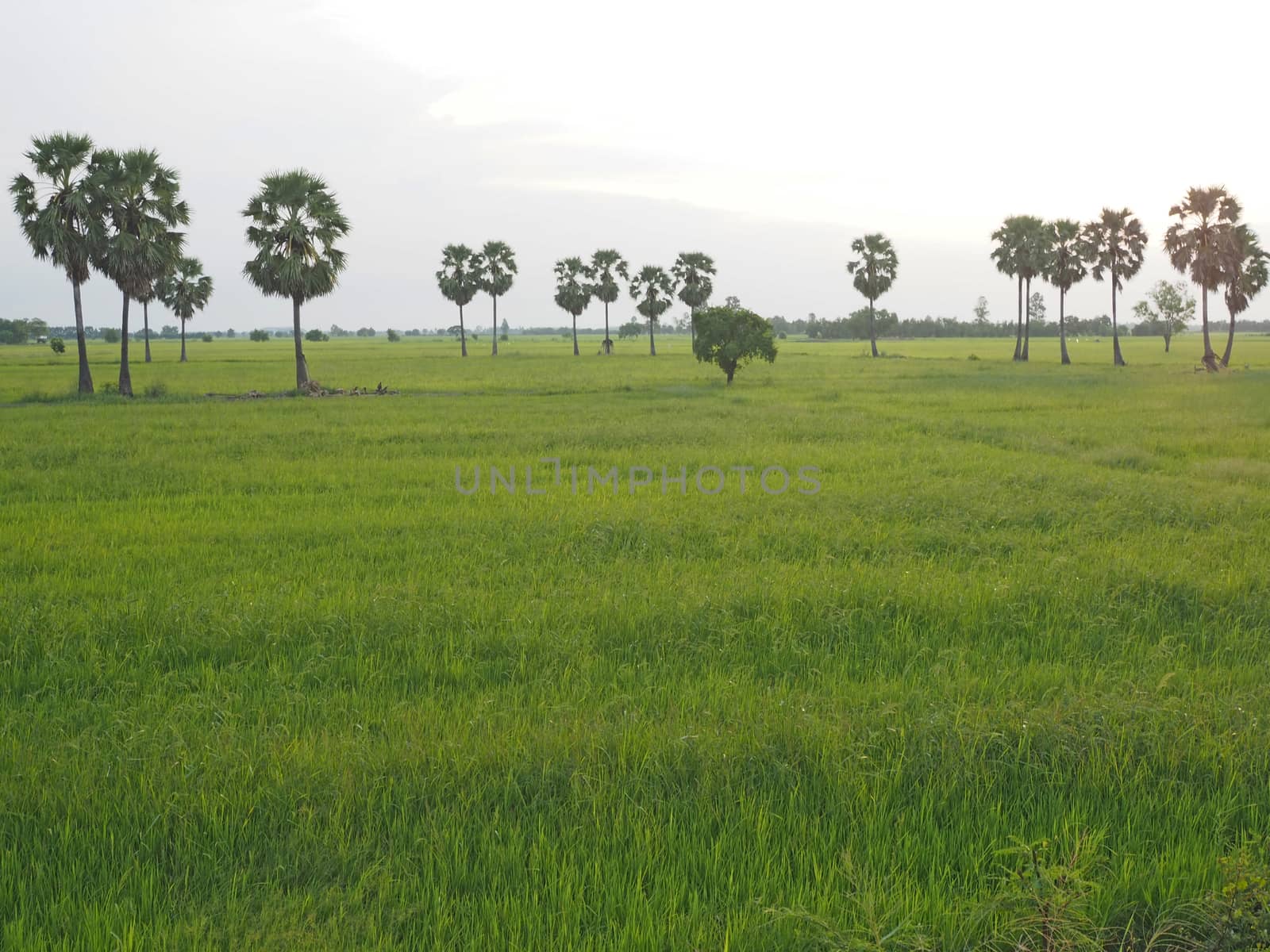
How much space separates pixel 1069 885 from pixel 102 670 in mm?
6795

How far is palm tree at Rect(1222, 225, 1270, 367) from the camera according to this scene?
5725 cm

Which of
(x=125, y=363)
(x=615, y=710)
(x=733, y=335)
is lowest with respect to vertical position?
(x=615, y=710)

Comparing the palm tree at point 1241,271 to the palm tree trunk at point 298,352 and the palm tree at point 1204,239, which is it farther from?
the palm tree trunk at point 298,352

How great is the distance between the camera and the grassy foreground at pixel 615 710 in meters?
4.09

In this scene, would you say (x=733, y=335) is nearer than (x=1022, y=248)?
Yes

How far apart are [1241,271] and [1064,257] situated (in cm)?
1301

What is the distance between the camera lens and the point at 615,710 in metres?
6.04

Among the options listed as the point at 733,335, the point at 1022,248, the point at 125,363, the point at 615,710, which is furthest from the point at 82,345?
the point at 1022,248

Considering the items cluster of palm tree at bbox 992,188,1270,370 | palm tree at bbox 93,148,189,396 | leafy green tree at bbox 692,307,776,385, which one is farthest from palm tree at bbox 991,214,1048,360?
palm tree at bbox 93,148,189,396

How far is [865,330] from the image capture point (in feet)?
620

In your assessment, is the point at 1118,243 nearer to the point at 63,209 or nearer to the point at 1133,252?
the point at 1133,252

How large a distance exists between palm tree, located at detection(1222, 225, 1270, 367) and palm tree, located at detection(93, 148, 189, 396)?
61.7 m

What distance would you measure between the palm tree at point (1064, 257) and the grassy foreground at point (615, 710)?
6363 cm

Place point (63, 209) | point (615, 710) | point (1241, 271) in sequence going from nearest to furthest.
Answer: point (615, 710)
point (63, 209)
point (1241, 271)
